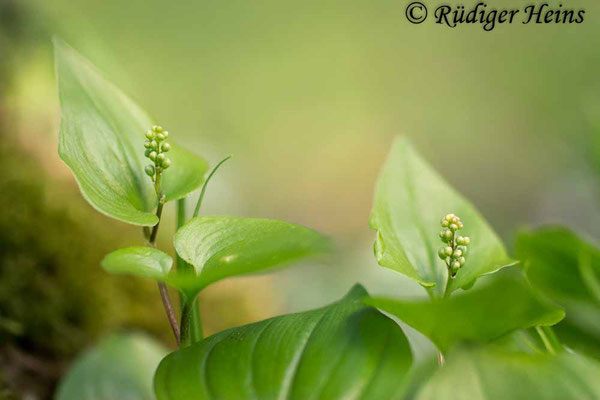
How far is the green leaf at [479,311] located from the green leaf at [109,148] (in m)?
0.25

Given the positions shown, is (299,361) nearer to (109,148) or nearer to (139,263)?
(139,263)

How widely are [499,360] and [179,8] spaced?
362cm

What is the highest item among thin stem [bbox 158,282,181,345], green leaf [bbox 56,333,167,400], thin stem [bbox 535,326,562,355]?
thin stem [bbox 535,326,562,355]

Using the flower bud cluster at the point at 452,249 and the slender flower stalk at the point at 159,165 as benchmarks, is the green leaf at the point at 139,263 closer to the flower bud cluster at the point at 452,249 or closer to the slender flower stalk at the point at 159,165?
the slender flower stalk at the point at 159,165

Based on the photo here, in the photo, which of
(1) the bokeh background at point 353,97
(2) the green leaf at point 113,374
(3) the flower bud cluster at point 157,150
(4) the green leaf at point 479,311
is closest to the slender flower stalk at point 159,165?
(3) the flower bud cluster at point 157,150

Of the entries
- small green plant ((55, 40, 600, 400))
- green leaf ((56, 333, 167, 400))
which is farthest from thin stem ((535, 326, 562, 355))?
green leaf ((56, 333, 167, 400))

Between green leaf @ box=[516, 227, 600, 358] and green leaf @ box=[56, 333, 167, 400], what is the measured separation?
0.56 m

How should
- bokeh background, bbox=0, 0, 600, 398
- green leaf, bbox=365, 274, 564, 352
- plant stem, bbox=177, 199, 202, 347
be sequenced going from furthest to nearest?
bokeh background, bbox=0, 0, 600, 398 < plant stem, bbox=177, 199, 202, 347 < green leaf, bbox=365, 274, 564, 352

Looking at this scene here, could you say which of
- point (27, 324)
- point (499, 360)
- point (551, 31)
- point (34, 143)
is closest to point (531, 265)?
point (499, 360)

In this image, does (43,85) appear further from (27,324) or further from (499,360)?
(499,360)

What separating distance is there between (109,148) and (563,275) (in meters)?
0.57

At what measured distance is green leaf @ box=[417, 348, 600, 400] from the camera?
0.38m

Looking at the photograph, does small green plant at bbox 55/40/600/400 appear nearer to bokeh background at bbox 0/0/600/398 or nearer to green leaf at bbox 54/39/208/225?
green leaf at bbox 54/39/208/225

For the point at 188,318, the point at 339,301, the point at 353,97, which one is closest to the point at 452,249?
the point at 339,301
